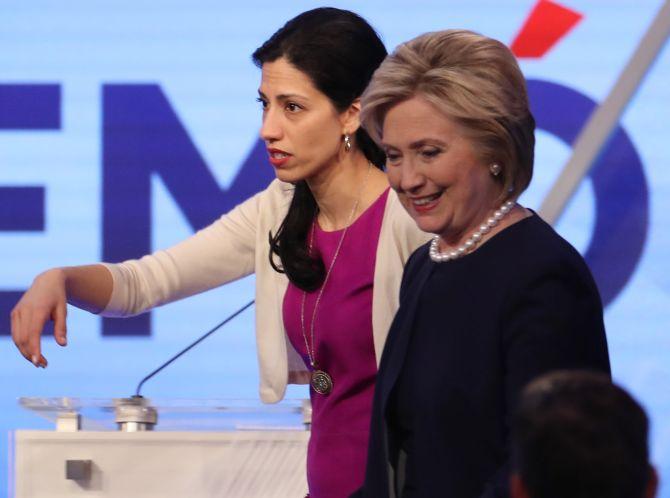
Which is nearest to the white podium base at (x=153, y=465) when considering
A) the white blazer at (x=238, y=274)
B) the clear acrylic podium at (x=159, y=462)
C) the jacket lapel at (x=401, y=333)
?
the clear acrylic podium at (x=159, y=462)

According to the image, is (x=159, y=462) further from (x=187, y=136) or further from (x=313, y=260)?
(x=187, y=136)

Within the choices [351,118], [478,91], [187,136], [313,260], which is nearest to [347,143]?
[351,118]

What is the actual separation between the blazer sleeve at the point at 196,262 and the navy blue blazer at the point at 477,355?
688mm

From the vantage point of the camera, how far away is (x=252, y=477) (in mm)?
2625

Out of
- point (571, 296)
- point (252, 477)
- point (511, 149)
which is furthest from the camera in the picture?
point (252, 477)

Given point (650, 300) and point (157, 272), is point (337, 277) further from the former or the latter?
point (650, 300)

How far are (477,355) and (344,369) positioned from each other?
0.53 m

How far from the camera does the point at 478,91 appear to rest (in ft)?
5.51

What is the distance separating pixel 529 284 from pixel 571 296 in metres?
0.05

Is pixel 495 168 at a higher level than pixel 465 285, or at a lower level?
higher

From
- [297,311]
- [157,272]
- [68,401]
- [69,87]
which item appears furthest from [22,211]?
[297,311]

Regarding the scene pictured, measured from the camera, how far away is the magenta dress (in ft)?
6.89

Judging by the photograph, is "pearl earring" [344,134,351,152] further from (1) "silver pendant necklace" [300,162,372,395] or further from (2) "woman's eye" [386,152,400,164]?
(2) "woman's eye" [386,152,400,164]

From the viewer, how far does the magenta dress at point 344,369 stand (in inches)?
82.7
